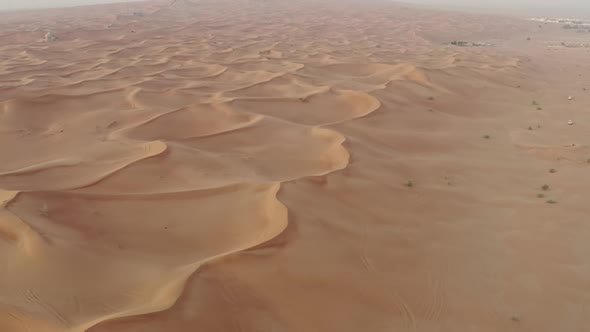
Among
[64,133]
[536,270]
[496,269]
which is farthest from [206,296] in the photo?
[64,133]

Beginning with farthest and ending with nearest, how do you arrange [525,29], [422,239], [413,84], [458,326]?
[525,29]
[413,84]
[422,239]
[458,326]

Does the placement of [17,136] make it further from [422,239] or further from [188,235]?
[422,239]

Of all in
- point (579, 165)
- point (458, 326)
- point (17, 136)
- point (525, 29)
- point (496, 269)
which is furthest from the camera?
point (525, 29)

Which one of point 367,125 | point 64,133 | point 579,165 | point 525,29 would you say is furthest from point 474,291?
point 525,29

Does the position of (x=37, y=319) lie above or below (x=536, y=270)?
above

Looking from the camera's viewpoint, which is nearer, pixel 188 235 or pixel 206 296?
pixel 206 296

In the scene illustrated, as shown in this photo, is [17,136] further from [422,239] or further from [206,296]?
[422,239]
